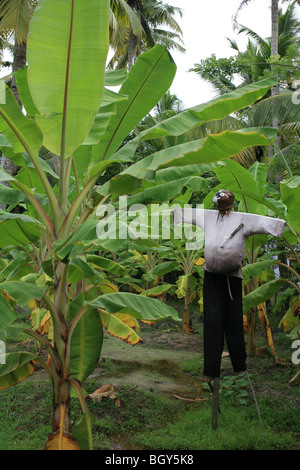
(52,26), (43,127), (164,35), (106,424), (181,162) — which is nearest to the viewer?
(52,26)

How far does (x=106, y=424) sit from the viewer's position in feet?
11.4

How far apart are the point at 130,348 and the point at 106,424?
3.20 metres

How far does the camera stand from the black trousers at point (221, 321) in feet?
10.9

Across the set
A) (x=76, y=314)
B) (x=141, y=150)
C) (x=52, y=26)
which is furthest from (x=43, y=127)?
(x=141, y=150)

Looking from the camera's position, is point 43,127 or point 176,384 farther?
point 176,384

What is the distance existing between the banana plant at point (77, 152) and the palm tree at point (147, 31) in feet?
54.4

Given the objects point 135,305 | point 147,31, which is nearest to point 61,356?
point 135,305

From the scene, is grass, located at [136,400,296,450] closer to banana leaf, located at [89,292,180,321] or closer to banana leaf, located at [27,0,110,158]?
banana leaf, located at [89,292,180,321]

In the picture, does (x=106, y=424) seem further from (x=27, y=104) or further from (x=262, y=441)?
(x=27, y=104)

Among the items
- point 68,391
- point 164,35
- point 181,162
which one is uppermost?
point 164,35

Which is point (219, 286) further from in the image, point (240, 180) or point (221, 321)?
point (240, 180)

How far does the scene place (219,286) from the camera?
336 centimetres

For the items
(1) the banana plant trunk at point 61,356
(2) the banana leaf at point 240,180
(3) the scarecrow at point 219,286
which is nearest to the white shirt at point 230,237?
(3) the scarecrow at point 219,286

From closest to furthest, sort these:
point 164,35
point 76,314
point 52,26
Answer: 1. point 52,26
2. point 76,314
3. point 164,35
